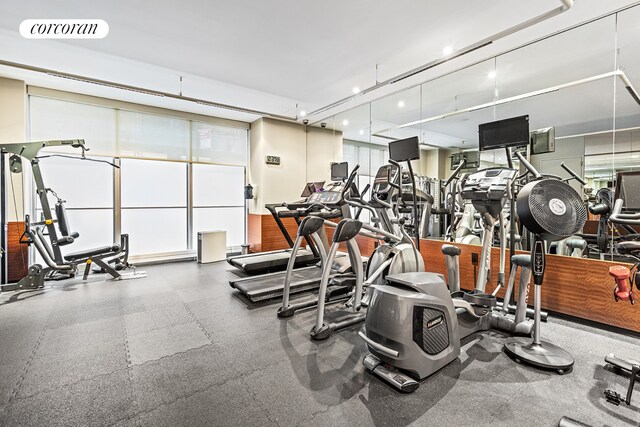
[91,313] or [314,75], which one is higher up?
[314,75]

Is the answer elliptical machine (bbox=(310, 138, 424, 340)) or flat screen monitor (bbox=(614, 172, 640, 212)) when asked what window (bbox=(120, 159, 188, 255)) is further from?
flat screen monitor (bbox=(614, 172, 640, 212))

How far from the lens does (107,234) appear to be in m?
6.25

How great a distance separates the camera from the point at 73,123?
228 inches

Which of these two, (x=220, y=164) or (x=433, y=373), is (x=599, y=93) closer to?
(x=433, y=373)

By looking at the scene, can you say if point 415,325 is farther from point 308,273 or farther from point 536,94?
point 536,94

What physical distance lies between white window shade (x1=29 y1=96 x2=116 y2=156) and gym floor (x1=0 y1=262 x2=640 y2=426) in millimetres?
3699

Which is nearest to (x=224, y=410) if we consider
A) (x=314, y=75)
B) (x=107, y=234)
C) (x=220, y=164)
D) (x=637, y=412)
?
(x=637, y=412)

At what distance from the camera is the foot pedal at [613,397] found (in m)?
1.92

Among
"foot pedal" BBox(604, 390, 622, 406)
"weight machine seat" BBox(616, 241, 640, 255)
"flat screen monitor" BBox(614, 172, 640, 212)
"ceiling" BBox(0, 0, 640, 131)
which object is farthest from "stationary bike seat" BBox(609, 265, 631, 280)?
"ceiling" BBox(0, 0, 640, 131)

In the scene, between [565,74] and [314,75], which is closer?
[565,74]

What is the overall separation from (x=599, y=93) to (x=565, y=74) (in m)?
0.80

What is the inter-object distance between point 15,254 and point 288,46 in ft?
19.5

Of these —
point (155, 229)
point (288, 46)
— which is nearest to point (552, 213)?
point (288, 46)

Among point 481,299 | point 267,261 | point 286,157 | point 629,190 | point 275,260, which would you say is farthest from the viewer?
point 286,157
